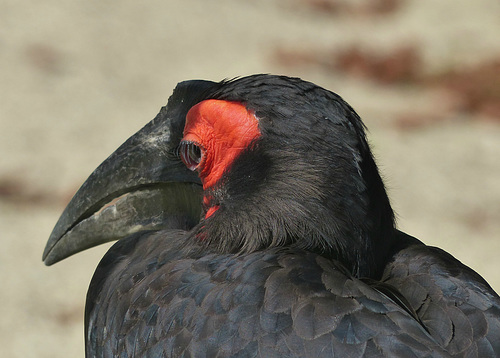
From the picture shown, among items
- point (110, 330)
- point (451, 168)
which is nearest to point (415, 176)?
point (451, 168)

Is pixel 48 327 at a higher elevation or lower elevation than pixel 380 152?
lower

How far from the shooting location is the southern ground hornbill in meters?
2.24

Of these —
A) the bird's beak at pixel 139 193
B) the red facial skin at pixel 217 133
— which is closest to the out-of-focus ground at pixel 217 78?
the bird's beak at pixel 139 193

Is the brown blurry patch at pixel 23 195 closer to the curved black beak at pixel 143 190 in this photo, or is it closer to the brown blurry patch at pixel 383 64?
the curved black beak at pixel 143 190

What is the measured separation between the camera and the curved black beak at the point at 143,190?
2953mm

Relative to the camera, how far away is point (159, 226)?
3049 millimetres

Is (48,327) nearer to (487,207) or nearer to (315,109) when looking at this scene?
(315,109)

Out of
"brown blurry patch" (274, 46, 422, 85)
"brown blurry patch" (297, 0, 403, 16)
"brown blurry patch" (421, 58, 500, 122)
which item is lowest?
"brown blurry patch" (421, 58, 500, 122)

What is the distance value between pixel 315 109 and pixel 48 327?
146 inches

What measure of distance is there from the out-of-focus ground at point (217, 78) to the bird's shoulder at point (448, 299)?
3376mm

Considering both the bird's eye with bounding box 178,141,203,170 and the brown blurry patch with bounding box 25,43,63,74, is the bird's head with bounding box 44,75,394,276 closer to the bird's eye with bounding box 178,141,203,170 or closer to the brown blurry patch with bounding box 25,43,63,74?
the bird's eye with bounding box 178,141,203,170

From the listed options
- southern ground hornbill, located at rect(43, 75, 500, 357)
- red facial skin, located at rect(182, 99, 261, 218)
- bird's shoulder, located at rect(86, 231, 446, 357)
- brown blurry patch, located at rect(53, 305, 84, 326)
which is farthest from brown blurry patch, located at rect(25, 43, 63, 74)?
bird's shoulder, located at rect(86, 231, 446, 357)

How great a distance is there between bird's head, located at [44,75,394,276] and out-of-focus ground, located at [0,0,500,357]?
3046 millimetres

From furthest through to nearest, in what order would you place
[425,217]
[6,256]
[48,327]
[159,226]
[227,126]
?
[425,217], [6,256], [48,327], [159,226], [227,126]
